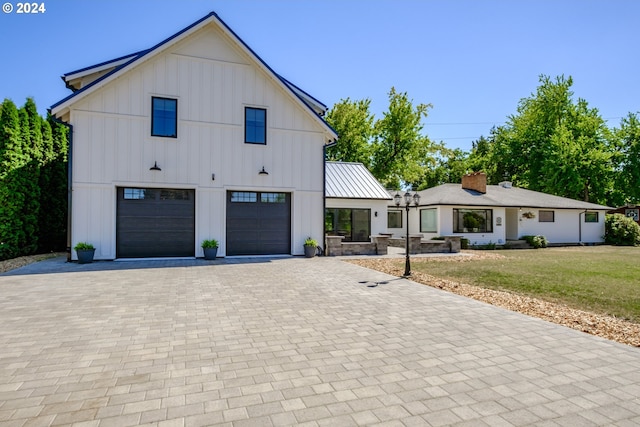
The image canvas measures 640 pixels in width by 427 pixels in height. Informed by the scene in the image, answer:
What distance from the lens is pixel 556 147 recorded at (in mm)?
35531

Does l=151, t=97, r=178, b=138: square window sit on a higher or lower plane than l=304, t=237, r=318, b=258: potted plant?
higher

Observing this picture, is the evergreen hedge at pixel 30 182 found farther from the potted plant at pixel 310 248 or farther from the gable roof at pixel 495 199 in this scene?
the gable roof at pixel 495 199

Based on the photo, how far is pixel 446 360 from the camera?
4.18 metres

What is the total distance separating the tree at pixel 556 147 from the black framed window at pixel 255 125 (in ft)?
106

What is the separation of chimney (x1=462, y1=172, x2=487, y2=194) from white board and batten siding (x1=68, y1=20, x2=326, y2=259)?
15.7 metres

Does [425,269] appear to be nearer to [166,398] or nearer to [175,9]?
[166,398]

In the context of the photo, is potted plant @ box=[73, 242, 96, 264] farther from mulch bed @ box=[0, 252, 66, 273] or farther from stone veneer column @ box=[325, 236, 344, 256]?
stone veneer column @ box=[325, 236, 344, 256]

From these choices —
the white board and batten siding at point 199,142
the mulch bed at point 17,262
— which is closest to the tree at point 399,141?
the white board and batten siding at point 199,142

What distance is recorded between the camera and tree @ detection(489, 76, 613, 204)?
34250 millimetres

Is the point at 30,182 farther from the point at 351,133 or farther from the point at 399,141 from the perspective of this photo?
the point at 399,141

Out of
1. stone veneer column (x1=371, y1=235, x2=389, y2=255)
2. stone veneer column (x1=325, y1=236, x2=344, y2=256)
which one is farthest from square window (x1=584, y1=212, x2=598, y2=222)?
stone veneer column (x1=325, y1=236, x2=344, y2=256)

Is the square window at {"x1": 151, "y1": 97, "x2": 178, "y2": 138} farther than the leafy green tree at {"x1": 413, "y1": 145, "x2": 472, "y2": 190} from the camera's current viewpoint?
No

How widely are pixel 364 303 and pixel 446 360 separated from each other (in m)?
2.92

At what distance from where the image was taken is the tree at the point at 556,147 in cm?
3425
